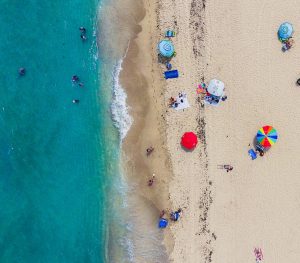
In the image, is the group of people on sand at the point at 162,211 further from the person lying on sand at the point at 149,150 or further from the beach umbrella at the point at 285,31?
the beach umbrella at the point at 285,31

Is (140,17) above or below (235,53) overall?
above

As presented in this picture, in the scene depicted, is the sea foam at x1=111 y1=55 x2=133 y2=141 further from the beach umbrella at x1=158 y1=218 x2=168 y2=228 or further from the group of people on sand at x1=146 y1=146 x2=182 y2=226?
the beach umbrella at x1=158 y1=218 x2=168 y2=228

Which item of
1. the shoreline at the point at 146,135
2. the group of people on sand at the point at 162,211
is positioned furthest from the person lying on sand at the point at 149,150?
the shoreline at the point at 146,135

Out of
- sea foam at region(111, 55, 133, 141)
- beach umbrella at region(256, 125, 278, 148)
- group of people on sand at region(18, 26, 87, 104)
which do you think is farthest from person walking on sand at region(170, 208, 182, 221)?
group of people on sand at region(18, 26, 87, 104)

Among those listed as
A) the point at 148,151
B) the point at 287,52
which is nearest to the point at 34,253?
the point at 148,151

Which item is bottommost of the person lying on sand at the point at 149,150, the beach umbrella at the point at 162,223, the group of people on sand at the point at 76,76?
the beach umbrella at the point at 162,223

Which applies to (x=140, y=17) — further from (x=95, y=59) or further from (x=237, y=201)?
(x=237, y=201)

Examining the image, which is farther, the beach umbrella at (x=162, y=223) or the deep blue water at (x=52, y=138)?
the beach umbrella at (x=162, y=223)

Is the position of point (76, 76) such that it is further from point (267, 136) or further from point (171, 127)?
point (267, 136)
